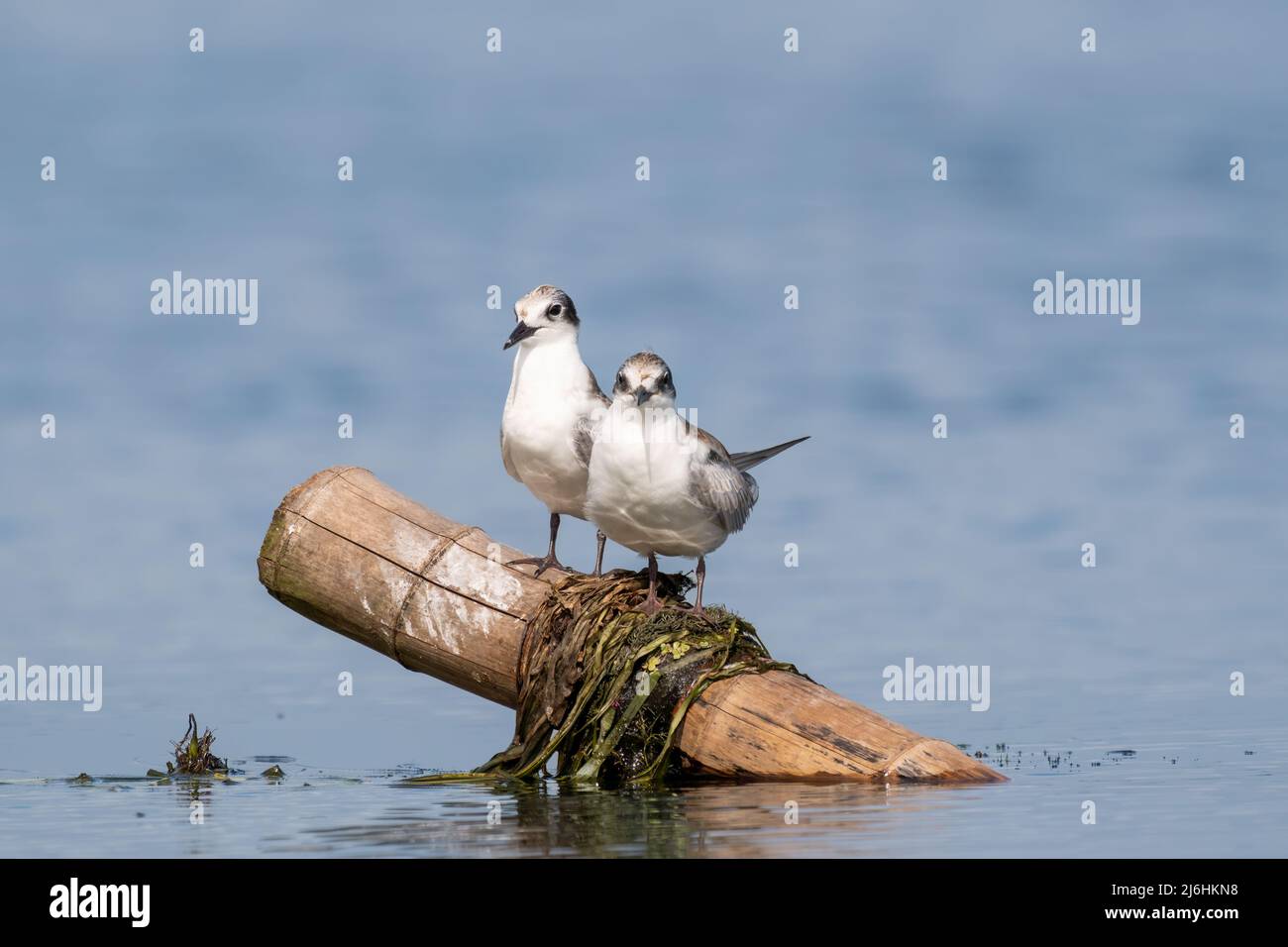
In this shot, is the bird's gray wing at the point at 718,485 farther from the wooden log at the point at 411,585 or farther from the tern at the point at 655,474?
the wooden log at the point at 411,585

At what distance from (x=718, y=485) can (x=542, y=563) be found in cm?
197

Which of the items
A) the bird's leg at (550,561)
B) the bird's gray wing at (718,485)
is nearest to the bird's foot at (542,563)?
the bird's leg at (550,561)

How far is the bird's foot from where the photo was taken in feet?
43.6

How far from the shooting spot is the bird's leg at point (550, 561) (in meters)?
13.3

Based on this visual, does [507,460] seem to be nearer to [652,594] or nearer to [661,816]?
[652,594]

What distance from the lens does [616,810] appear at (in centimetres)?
1095

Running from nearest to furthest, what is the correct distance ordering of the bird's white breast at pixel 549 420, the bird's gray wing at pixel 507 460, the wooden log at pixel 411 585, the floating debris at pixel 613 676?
the floating debris at pixel 613 676, the wooden log at pixel 411 585, the bird's white breast at pixel 549 420, the bird's gray wing at pixel 507 460

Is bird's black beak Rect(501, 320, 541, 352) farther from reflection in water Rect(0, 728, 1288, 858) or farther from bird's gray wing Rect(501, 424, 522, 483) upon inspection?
reflection in water Rect(0, 728, 1288, 858)

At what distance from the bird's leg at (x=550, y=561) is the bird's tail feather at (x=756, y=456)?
171cm

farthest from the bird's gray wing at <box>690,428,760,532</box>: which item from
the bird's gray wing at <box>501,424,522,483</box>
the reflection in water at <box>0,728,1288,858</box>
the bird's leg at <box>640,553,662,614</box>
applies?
the reflection in water at <box>0,728,1288,858</box>

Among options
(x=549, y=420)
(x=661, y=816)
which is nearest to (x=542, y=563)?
(x=549, y=420)
